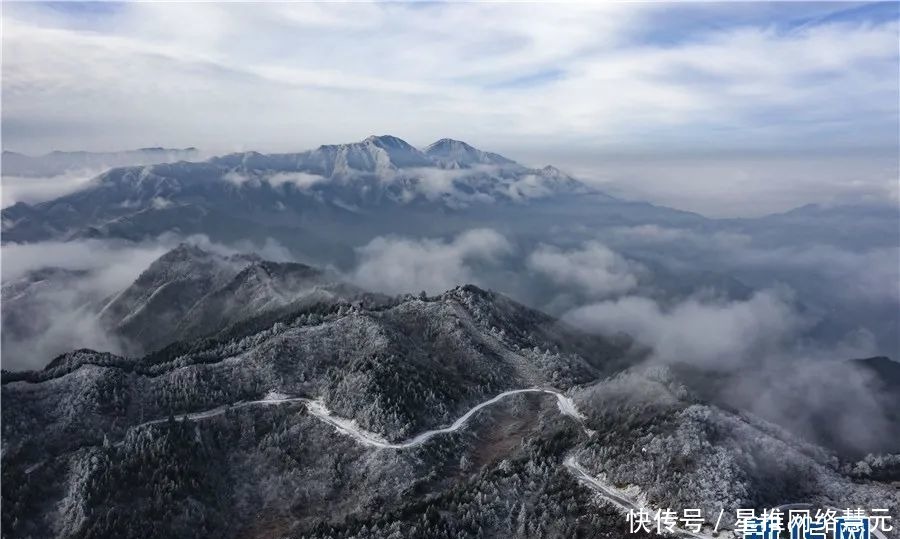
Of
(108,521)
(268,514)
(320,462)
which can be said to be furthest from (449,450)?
(108,521)

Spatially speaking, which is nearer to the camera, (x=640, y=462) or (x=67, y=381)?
(x=640, y=462)

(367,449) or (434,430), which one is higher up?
(434,430)

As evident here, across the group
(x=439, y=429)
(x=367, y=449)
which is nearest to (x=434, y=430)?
(x=439, y=429)

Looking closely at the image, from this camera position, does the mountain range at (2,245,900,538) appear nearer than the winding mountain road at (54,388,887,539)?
Yes

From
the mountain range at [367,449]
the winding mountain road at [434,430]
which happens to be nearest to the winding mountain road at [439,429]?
the winding mountain road at [434,430]

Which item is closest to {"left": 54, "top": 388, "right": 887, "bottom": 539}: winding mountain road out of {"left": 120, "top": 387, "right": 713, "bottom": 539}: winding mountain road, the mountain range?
{"left": 120, "top": 387, "right": 713, "bottom": 539}: winding mountain road

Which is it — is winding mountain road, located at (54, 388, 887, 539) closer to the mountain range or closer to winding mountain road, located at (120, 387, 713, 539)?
winding mountain road, located at (120, 387, 713, 539)

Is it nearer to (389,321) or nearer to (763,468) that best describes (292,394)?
(389,321)

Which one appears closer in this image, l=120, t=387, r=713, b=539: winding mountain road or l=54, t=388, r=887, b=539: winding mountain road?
l=54, t=388, r=887, b=539: winding mountain road

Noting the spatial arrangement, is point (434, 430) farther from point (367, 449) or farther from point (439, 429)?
point (367, 449)

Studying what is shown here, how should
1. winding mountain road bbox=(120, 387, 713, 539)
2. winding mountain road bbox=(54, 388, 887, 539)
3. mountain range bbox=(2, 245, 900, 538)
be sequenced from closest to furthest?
1. mountain range bbox=(2, 245, 900, 538)
2. winding mountain road bbox=(54, 388, 887, 539)
3. winding mountain road bbox=(120, 387, 713, 539)

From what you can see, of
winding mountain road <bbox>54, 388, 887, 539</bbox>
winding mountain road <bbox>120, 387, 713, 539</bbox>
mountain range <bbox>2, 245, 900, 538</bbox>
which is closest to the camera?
mountain range <bbox>2, 245, 900, 538</bbox>
